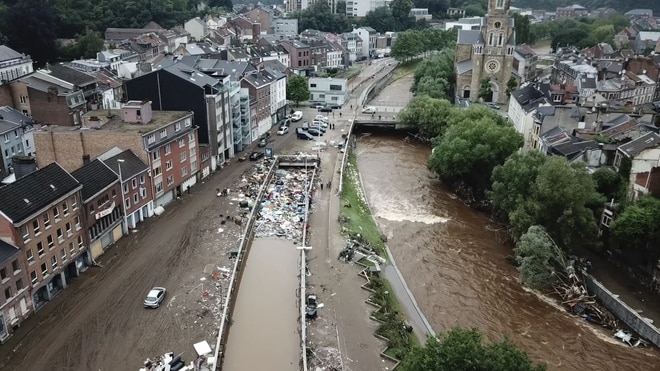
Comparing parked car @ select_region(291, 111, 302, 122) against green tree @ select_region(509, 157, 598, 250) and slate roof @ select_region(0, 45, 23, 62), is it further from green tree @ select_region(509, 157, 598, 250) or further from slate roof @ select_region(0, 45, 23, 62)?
green tree @ select_region(509, 157, 598, 250)

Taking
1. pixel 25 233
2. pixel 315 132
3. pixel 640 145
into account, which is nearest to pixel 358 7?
pixel 315 132

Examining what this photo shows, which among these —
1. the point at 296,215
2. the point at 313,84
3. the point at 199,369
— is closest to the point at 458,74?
the point at 313,84

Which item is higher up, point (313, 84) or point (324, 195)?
point (313, 84)

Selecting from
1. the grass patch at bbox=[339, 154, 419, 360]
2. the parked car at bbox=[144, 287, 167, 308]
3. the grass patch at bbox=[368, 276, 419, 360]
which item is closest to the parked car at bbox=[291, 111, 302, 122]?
the grass patch at bbox=[339, 154, 419, 360]

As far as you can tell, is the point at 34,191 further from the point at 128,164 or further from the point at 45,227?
the point at 128,164

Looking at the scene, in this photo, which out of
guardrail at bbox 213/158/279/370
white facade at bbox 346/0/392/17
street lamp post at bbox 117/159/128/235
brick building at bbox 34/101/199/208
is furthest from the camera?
white facade at bbox 346/0/392/17

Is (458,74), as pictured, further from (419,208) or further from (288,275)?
(288,275)

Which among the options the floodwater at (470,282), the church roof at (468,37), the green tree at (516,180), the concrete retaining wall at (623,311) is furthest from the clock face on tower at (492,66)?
the concrete retaining wall at (623,311)
